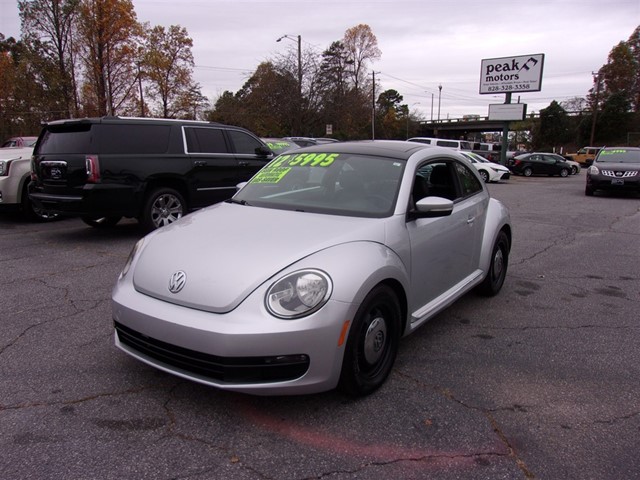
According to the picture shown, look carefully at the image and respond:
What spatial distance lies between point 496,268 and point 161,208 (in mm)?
5082

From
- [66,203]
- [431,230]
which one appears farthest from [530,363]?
[66,203]

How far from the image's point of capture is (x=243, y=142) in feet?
28.8

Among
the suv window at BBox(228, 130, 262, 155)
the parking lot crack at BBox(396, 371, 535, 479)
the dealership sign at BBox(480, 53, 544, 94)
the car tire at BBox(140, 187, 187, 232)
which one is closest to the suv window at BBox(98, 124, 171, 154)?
the car tire at BBox(140, 187, 187, 232)

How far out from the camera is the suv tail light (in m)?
6.54

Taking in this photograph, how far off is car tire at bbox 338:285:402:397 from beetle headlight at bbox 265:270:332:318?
27cm

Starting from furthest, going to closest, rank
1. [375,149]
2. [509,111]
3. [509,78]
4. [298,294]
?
[509,111] < [509,78] < [375,149] < [298,294]

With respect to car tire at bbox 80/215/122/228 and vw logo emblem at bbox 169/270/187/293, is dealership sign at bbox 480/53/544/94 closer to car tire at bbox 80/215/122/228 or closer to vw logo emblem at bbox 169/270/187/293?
car tire at bbox 80/215/122/228

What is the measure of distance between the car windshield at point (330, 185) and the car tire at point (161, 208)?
3557 millimetres

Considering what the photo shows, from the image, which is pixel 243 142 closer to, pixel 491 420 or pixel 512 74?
pixel 491 420

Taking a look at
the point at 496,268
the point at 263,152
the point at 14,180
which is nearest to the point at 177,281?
the point at 496,268

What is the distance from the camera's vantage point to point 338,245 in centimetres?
282

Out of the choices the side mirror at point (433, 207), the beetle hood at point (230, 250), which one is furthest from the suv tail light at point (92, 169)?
the side mirror at point (433, 207)

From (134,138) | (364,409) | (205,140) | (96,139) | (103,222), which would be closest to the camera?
(364,409)

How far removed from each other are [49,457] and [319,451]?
4.38 feet
